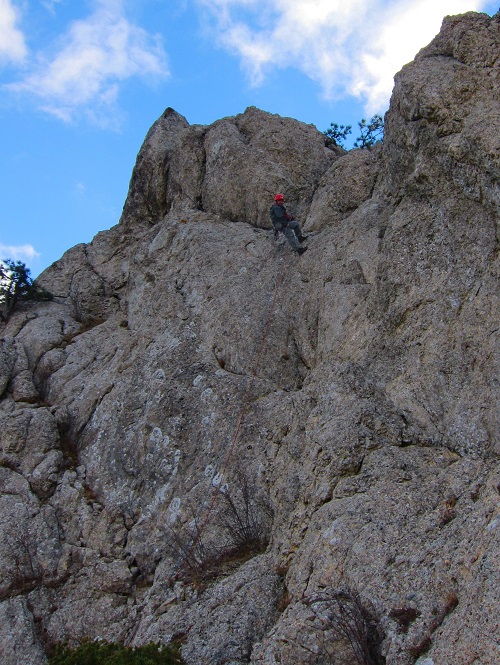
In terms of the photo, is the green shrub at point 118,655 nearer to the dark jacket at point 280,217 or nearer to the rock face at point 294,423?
the rock face at point 294,423

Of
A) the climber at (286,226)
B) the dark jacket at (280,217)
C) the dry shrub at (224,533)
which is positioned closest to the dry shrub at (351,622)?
the dry shrub at (224,533)

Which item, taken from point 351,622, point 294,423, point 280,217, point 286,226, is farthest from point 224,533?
point 280,217

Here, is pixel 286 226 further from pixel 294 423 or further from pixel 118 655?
pixel 118 655

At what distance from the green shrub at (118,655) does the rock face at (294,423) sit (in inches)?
21.0

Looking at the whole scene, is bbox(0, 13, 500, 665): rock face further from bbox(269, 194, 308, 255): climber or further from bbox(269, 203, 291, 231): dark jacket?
bbox(269, 203, 291, 231): dark jacket

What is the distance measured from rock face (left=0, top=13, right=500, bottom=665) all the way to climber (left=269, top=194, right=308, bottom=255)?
1.39ft

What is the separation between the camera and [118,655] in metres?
10.0

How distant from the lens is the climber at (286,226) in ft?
63.1

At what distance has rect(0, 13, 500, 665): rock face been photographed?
9.53 m

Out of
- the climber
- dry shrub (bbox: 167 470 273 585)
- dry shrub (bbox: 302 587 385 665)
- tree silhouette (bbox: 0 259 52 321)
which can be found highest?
tree silhouette (bbox: 0 259 52 321)

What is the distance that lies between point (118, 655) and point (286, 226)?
12917 millimetres

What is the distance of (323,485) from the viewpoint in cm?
1194

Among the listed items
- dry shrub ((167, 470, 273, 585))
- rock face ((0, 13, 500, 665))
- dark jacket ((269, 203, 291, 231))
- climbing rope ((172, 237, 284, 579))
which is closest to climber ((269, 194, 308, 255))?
dark jacket ((269, 203, 291, 231))

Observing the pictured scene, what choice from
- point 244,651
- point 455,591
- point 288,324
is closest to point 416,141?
point 288,324
